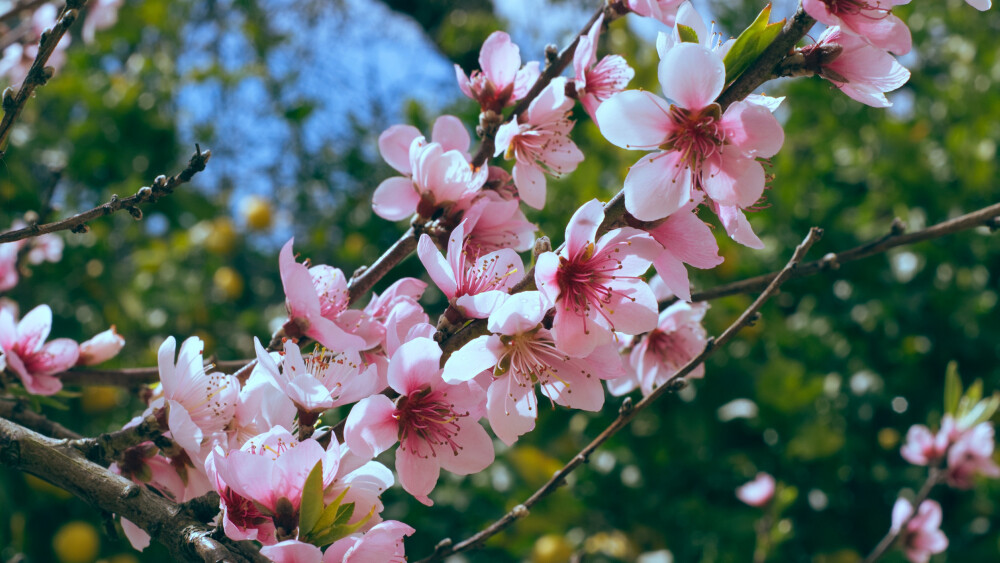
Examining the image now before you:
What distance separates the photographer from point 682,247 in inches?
23.1

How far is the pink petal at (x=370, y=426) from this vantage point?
55cm

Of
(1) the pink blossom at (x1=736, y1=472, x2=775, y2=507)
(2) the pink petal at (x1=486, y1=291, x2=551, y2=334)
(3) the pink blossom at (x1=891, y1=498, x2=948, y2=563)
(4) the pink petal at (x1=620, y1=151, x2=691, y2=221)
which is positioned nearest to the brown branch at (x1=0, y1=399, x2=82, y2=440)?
(2) the pink petal at (x1=486, y1=291, x2=551, y2=334)

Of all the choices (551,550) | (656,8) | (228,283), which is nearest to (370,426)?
(656,8)

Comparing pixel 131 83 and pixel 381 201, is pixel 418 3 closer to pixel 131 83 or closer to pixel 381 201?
pixel 131 83

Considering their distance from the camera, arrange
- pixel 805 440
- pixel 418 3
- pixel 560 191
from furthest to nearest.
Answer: pixel 418 3
pixel 560 191
pixel 805 440

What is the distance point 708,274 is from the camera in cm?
163

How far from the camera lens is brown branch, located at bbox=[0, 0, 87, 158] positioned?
21.2 inches

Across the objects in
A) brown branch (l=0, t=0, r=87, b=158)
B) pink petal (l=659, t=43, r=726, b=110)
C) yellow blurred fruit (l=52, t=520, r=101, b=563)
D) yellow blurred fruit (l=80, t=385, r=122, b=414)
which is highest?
brown branch (l=0, t=0, r=87, b=158)

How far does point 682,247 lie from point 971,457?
107 cm

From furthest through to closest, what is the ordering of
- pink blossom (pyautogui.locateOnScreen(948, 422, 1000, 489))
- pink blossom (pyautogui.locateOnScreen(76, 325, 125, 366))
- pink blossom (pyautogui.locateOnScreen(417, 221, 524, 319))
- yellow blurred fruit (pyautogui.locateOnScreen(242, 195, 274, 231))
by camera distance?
yellow blurred fruit (pyautogui.locateOnScreen(242, 195, 274, 231)), pink blossom (pyautogui.locateOnScreen(948, 422, 1000, 489)), pink blossom (pyautogui.locateOnScreen(76, 325, 125, 366)), pink blossom (pyautogui.locateOnScreen(417, 221, 524, 319))

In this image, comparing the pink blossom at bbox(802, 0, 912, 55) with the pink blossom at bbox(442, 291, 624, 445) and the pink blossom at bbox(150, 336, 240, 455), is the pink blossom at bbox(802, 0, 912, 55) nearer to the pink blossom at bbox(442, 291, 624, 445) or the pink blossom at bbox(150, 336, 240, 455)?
the pink blossom at bbox(442, 291, 624, 445)

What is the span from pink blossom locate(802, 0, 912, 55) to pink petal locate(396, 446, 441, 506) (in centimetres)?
46

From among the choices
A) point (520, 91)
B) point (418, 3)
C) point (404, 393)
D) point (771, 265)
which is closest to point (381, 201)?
point (520, 91)

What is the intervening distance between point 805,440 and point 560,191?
0.75 meters
